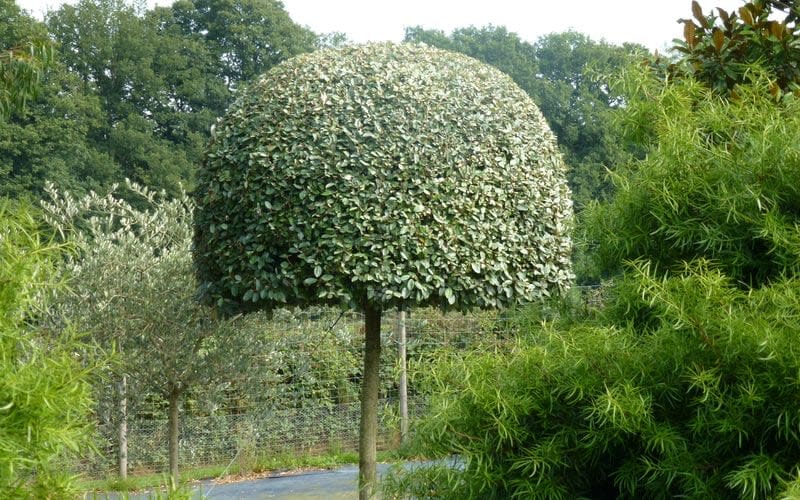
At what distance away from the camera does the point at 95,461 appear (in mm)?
9070

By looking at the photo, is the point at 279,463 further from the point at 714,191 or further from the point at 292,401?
the point at 714,191

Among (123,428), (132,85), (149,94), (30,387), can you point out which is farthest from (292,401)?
(132,85)

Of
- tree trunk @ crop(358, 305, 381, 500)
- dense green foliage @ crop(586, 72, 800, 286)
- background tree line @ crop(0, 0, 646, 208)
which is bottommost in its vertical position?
tree trunk @ crop(358, 305, 381, 500)

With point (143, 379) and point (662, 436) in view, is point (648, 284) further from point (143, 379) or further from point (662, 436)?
point (143, 379)

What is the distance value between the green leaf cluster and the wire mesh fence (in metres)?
6.32

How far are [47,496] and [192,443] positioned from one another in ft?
26.8

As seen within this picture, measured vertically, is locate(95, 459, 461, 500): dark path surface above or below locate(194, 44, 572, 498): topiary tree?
below

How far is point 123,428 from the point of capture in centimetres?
909

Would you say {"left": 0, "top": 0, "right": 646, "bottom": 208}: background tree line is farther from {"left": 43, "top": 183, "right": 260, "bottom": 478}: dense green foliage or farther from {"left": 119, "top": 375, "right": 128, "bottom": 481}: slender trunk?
{"left": 43, "top": 183, "right": 260, "bottom": 478}: dense green foliage

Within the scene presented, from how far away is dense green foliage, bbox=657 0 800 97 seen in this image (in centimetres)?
320

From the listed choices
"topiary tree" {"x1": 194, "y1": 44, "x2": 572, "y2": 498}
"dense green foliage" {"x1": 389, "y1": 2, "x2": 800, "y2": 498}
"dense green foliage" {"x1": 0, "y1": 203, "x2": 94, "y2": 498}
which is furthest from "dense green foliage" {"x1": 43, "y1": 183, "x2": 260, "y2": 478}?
"dense green foliage" {"x1": 0, "y1": 203, "x2": 94, "y2": 498}

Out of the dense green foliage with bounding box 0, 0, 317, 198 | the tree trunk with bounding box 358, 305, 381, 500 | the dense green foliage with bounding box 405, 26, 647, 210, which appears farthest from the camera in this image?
the dense green foliage with bounding box 405, 26, 647, 210

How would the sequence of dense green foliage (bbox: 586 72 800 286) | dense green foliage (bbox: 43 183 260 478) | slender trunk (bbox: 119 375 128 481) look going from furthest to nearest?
slender trunk (bbox: 119 375 128 481) → dense green foliage (bbox: 43 183 260 478) → dense green foliage (bbox: 586 72 800 286)

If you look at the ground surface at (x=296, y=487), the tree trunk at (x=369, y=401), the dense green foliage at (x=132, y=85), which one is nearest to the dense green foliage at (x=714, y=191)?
the tree trunk at (x=369, y=401)
